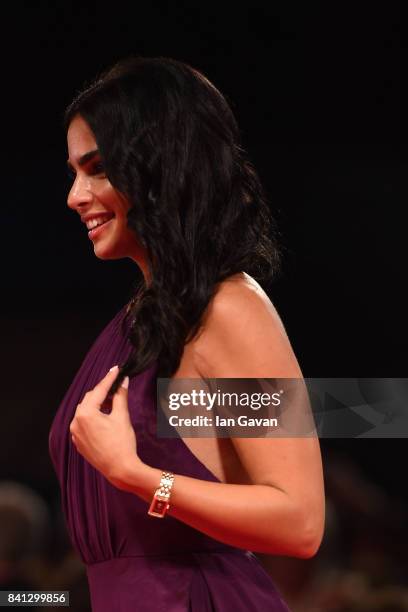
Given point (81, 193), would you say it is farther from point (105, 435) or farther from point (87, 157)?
point (105, 435)

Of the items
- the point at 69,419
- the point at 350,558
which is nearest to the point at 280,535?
the point at 69,419

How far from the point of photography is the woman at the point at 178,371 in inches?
47.4

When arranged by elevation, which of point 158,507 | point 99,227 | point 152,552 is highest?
point 99,227

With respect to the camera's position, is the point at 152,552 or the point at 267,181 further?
the point at 267,181

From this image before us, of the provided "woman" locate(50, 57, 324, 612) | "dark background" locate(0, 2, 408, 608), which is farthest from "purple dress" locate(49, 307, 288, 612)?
"dark background" locate(0, 2, 408, 608)

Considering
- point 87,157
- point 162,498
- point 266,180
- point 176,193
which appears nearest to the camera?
point 162,498

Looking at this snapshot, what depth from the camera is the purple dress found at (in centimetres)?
128

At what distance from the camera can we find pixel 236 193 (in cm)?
137

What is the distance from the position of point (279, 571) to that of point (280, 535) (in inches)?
51.6

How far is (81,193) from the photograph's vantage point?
1.44 m

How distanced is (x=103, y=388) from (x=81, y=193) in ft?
0.98

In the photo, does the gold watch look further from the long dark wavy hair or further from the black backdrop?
the black backdrop

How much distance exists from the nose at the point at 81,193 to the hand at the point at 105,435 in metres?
0.29

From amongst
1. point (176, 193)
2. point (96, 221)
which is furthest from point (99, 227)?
point (176, 193)
